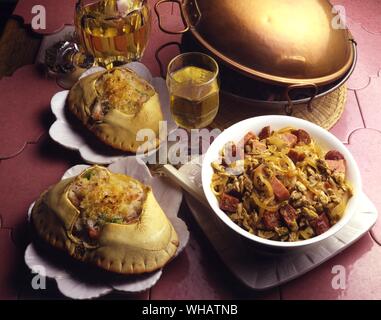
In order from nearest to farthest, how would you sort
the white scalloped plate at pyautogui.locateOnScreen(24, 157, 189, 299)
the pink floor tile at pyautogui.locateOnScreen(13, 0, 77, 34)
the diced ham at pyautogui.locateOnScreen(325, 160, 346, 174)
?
the white scalloped plate at pyautogui.locateOnScreen(24, 157, 189, 299) → the diced ham at pyautogui.locateOnScreen(325, 160, 346, 174) → the pink floor tile at pyautogui.locateOnScreen(13, 0, 77, 34)

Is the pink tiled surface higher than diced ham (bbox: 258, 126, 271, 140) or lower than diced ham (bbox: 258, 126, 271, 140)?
lower

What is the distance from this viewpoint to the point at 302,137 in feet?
3.32

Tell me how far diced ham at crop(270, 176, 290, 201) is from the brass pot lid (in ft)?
0.85

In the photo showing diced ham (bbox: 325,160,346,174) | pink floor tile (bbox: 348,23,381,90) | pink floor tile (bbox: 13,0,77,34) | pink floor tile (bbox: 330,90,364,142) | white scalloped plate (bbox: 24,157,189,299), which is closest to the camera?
white scalloped plate (bbox: 24,157,189,299)

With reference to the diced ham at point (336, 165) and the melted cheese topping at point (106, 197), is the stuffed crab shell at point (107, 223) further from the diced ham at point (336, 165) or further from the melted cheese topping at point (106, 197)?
the diced ham at point (336, 165)

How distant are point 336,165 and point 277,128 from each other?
155 mm

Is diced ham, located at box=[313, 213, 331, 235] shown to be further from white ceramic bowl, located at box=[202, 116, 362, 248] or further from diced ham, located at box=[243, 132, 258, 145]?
diced ham, located at box=[243, 132, 258, 145]

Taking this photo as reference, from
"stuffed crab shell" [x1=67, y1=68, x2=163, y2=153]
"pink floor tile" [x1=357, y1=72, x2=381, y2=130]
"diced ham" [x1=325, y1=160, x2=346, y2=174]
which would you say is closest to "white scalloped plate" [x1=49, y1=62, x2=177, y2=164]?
"stuffed crab shell" [x1=67, y1=68, x2=163, y2=153]

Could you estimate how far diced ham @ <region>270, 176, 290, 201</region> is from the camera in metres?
0.91

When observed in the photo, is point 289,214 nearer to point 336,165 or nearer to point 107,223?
point 336,165

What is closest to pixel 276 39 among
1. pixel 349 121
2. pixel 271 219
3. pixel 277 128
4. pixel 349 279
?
pixel 277 128

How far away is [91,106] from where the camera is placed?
1094 millimetres

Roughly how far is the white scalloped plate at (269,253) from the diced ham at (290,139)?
0.19 m

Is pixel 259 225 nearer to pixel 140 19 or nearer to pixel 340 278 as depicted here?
pixel 340 278
